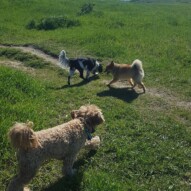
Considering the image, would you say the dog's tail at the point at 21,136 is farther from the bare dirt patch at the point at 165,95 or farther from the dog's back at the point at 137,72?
the dog's back at the point at 137,72

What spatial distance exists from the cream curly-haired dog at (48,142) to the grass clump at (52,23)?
1653cm

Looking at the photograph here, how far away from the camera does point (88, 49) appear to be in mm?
17891

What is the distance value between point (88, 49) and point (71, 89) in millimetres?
5818

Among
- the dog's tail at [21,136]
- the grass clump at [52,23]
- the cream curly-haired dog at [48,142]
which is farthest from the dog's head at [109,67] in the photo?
the grass clump at [52,23]

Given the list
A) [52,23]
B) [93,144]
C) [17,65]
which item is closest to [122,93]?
[93,144]

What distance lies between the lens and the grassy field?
740 centimetres

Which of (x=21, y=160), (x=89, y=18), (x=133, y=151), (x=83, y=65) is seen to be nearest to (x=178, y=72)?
(x=83, y=65)

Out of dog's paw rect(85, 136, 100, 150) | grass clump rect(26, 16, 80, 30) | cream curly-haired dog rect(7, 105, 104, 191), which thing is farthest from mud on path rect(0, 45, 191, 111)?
cream curly-haired dog rect(7, 105, 104, 191)

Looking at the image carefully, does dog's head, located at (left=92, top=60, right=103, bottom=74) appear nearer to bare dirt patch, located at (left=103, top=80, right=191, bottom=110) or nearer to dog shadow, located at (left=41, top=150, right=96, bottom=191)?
bare dirt patch, located at (left=103, top=80, right=191, bottom=110)

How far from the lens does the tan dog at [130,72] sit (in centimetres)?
1285

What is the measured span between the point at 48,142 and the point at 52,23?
689 inches

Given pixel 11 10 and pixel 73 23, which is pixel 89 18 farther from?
pixel 11 10

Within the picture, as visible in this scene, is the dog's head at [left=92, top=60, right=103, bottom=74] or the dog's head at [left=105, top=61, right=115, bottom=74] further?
the dog's head at [left=92, top=60, right=103, bottom=74]

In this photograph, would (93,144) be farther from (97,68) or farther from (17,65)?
(17,65)
